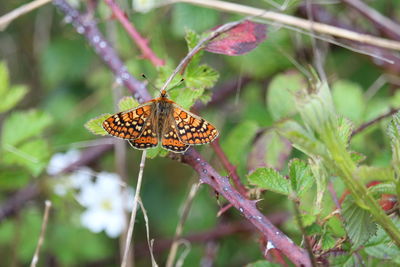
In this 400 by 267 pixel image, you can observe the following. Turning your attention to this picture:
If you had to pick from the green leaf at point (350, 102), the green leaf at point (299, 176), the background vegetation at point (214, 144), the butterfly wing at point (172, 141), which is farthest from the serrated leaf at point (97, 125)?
the green leaf at point (350, 102)

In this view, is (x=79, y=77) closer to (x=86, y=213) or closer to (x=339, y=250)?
(x=86, y=213)

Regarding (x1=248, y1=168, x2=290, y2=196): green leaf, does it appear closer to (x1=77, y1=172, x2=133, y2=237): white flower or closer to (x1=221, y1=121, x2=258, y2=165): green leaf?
(x1=221, y1=121, x2=258, y2=165): green leaf

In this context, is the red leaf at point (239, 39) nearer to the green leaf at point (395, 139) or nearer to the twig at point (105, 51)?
the twig at point (105, 51)

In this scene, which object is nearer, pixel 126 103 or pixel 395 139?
pixel 395 139

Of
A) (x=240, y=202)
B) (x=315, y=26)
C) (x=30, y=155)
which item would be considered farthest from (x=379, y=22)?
(x=30, y=155)

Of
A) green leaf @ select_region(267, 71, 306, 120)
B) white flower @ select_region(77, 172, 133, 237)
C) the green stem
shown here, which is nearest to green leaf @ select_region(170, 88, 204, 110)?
the green stem

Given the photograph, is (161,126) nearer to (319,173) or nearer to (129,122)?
(129,122)

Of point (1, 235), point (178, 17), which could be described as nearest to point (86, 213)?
point (1, 235)
